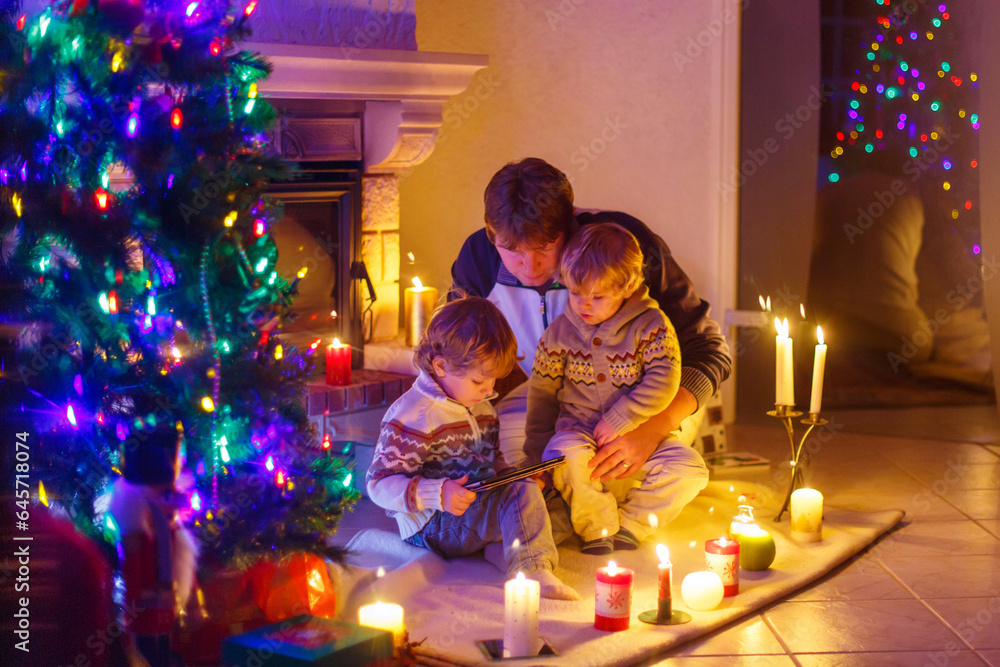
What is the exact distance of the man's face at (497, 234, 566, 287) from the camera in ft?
8.59

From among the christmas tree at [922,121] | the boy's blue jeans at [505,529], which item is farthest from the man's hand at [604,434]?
the christmas tree at [922,121]

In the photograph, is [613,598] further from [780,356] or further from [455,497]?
[780,356]

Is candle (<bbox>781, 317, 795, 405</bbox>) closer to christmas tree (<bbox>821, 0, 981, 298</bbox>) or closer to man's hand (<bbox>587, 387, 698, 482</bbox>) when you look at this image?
man's hand (<bbox>587, 387, 698, 482</bbox>)

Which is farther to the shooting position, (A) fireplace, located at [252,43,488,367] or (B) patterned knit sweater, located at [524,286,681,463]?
(A) fireplace, located at [252,43,488,367]

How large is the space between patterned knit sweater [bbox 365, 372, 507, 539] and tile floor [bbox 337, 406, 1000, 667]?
0.45 meters

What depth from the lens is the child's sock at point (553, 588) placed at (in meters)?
2.29

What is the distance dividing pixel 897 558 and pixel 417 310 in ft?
5.42

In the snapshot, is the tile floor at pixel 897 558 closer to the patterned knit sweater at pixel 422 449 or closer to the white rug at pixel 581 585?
the white rug at pixel 581 585

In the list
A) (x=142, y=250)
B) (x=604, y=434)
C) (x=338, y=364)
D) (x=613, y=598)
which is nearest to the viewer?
(x=142, y=250)

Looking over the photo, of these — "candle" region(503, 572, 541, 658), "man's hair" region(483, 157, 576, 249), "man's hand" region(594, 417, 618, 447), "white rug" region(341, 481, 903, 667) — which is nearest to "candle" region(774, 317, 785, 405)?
"white rug" region(341, 481, 903, 667)

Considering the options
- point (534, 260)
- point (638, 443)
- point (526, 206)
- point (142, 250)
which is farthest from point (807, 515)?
point (142, 250)

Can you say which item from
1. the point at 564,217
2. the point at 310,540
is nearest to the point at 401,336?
the point at 564,217

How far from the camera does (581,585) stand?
7.95ft

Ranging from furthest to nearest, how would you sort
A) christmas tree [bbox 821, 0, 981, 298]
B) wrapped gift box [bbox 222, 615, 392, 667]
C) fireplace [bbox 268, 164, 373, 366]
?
christmas tree [bbox 821, 0, 981, 298] → fireplace [bbox 268, 164, 373, 366] → wrapped gift box [bbox 222, 615, 392, 667]
